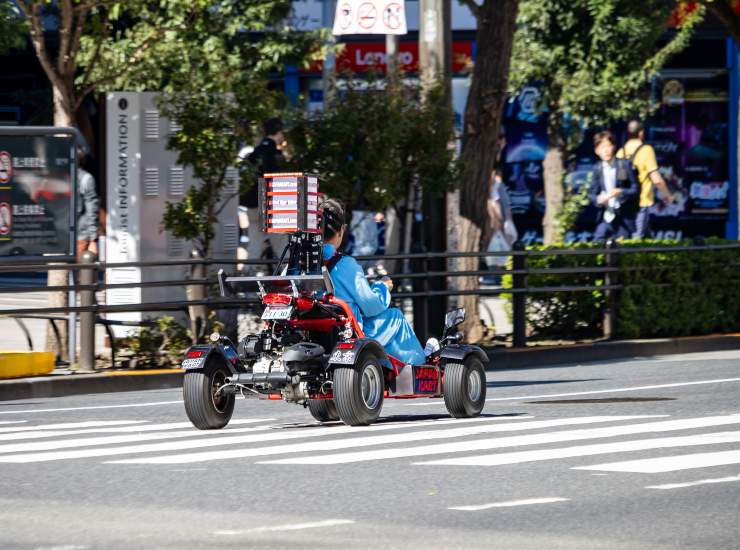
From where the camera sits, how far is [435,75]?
65.8 feet

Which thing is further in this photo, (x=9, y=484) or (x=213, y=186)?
(x=213, y=186)

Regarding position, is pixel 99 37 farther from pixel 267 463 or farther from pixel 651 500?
pixel 651 500

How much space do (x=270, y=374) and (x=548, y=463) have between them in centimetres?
235

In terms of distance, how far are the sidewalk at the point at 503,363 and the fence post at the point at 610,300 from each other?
44cm

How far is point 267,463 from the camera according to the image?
33.8 feet

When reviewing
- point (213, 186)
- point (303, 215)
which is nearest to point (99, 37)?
point (213, 186)

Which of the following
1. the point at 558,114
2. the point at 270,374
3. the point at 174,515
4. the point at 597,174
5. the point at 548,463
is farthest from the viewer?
the point at 558,114

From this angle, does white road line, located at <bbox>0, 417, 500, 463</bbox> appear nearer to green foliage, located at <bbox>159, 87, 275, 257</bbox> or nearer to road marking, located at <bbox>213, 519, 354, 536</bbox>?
road marking, located at <bbox>213, 519, 354, 536</bbox>

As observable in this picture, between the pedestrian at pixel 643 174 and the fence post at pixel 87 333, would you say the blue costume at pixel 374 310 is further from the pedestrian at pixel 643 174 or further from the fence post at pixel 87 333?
the pedestrian at pixel 643 174

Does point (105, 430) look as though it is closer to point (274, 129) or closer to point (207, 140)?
point (207, 140)

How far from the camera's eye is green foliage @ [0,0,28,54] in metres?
19.3

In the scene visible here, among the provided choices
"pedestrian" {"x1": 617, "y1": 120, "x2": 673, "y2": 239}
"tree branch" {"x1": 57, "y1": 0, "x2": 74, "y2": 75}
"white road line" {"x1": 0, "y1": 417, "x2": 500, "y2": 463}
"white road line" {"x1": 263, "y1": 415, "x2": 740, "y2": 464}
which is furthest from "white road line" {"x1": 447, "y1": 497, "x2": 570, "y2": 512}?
"pedestrian" {"x1": 617, "y1": 120, "x2": 673, "y2": 239}

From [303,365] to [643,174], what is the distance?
46.7 ft

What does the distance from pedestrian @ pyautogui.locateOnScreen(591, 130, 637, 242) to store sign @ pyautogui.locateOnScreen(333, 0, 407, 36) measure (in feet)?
20.4
